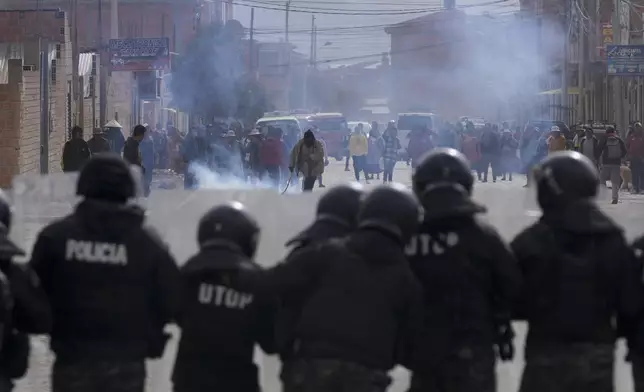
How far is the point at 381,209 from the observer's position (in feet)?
16.9

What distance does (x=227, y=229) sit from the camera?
5.38 meters

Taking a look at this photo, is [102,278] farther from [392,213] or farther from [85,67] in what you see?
[85,67]

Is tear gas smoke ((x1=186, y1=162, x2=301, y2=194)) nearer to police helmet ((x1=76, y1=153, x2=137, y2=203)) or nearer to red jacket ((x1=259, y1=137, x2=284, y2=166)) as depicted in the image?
red jacket ((x1=259, y1=137, x2=284, y2=166))

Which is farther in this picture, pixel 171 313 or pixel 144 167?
pixel 144 167

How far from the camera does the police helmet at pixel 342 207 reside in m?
5.66

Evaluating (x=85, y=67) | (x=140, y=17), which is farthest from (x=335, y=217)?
(x=140, y=17)

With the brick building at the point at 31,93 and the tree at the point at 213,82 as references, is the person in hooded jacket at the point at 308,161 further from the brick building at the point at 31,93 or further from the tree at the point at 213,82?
the tree at the point at 213,82

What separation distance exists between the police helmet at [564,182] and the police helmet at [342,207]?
77cm

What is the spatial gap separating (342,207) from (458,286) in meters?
0.62

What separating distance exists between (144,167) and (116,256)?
18.2 meters

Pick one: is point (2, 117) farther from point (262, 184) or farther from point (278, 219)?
point (278, 219)

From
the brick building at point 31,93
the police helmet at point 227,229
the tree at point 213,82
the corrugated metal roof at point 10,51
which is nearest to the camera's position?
the police helmet at point 227,229

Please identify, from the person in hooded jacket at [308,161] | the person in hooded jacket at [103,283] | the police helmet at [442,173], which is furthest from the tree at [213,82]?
the person in hooded jacket at [103,283]

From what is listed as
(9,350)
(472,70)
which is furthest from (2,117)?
(472,70)
